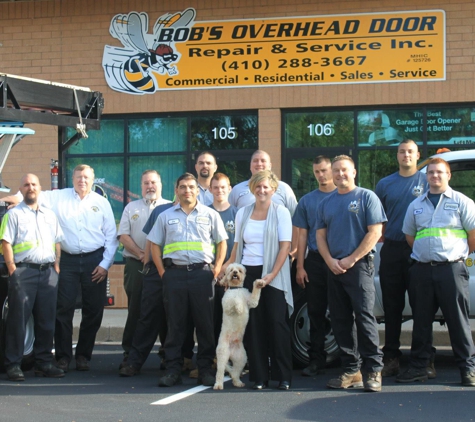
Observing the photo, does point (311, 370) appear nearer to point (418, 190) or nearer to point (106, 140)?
point (418, 190)

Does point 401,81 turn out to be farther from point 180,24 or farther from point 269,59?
point 180,24

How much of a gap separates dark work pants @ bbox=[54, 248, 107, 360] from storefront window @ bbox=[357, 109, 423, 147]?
20.6 ft

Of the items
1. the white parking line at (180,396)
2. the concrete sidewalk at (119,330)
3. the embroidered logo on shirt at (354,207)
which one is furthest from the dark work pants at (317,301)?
the concrete sidewalk at (119,330)

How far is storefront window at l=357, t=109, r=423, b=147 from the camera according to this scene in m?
14.1

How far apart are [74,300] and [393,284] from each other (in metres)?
3.22

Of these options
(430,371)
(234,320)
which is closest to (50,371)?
(234,320)

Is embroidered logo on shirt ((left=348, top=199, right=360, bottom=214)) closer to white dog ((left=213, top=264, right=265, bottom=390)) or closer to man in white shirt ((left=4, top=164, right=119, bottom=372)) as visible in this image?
white dog ((left=213, top=264, right=265, bottom=390))

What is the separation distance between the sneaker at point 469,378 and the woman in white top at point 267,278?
153 cm

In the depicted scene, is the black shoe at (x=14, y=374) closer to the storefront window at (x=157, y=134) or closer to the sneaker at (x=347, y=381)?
the sneaker at (x=347, y=381)

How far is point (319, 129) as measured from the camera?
47.3ft

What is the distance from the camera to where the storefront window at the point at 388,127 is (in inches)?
555

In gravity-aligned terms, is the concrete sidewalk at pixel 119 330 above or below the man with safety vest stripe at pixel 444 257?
below

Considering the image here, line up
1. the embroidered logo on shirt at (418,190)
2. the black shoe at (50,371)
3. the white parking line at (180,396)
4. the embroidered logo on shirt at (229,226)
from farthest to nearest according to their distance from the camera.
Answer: the embroidered logo on shirt at (229,226) < the black shoe at (50,371) < the embroidered logo on shirt at (418,190) < the white parking line at (180,396)

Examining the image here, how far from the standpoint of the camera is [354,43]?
13945 mm
